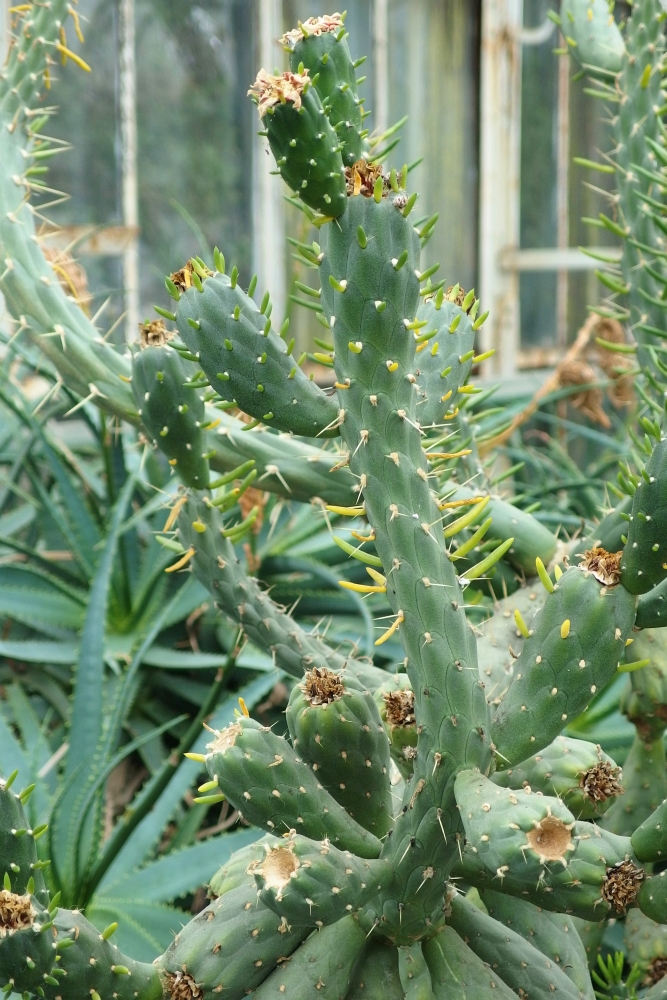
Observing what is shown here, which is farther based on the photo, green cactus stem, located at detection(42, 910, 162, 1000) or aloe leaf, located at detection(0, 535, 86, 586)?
aloe leaf, located at detection(0, 535, 86, 586)

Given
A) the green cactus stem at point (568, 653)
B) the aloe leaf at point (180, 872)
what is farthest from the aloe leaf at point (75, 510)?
the green cactus stem at point (568, 653)

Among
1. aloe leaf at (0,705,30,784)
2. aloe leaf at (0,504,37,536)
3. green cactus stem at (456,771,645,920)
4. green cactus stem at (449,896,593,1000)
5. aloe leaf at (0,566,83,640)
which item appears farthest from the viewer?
aloe leaf at (0,504,37,536)

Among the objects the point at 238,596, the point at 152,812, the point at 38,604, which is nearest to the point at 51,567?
the point at 38,604

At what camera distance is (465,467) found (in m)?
1.24

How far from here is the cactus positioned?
0.70 metres

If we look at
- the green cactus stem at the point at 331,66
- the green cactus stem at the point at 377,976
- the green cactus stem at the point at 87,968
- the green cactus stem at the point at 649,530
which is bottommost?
the green cactus stem at the point at 377,976

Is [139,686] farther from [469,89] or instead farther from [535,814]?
[469,89]

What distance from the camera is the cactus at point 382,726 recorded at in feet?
2.30

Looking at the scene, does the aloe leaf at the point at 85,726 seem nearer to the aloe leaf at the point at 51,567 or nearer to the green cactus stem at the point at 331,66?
the aloe leaf at the point at 51,567

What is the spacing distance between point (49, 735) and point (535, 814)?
1.34 m

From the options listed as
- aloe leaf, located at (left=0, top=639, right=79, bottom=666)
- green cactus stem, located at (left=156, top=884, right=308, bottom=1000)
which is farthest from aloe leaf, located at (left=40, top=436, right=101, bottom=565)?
green cactus stem, located at (left=156, top=884, right=308, bottom=1000)

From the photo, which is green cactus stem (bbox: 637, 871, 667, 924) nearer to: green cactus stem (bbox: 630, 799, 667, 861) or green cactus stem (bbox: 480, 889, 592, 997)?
green cactus stem (bbox: 630, 799, 667, 861)

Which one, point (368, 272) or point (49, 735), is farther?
point (49, 735)

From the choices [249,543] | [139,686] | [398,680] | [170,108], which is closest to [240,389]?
[398,680]
